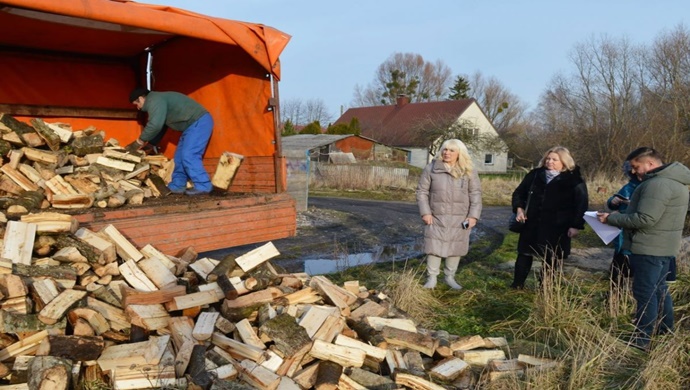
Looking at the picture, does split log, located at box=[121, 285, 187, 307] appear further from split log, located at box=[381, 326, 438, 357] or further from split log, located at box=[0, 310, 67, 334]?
split log, located at box=[381, 326, 438, 357]

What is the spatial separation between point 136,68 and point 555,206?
4713 millimetres

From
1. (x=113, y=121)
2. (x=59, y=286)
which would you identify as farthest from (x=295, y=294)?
(x=113, y=121)

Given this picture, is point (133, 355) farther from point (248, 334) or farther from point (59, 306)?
point (248, 334)

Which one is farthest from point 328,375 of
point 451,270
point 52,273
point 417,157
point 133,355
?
point 417,157

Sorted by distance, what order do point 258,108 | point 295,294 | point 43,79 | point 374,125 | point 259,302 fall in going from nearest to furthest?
point 259,302 → point 295,294 → point 258,108 → point 43,79 → point 374,125

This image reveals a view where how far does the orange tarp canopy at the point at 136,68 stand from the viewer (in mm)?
3824

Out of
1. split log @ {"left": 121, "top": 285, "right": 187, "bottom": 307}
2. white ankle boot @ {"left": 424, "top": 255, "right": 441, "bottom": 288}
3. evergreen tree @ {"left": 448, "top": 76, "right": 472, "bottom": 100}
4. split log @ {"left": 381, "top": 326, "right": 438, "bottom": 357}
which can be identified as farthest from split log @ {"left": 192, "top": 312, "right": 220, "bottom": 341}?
evergreen tree @ {"left": 448, "top": 76, "right": 472, "bottom": 100}

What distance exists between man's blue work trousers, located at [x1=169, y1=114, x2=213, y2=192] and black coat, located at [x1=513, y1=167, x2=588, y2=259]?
3205 millimetres

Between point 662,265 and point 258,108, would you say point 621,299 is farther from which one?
point 258,108

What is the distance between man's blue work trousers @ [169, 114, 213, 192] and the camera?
4914 mm

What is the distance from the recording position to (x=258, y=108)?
176 inches

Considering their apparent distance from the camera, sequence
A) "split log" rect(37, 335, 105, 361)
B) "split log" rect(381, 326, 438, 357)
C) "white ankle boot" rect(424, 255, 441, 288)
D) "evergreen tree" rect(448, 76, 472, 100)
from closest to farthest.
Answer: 1. "split log" rect(37, 335, 105, 361)
2. "split log" rect(381, 326, 438, 357)
3. "white ankle boot" rect(424, 255, 441, 288)
4. "evergreen tree" rect(448, 76, 472, 100)

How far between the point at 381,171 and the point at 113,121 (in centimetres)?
1633

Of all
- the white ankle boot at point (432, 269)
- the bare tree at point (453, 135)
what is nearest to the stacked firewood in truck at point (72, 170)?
the white ankle boot at point (432, 269)
